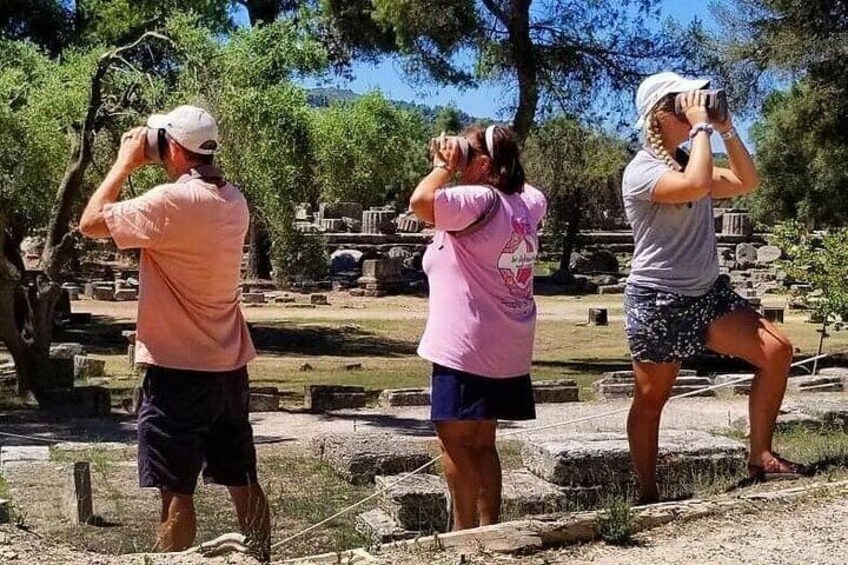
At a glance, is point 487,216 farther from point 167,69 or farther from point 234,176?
point 167,69

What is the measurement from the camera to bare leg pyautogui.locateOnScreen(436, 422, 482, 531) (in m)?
5.15

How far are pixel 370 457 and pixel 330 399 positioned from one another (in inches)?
228

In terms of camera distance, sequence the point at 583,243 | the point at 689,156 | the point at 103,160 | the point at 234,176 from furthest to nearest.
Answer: the point at 583,243 → the point at 103,160 → the point at 234,176 → the point at 689,156

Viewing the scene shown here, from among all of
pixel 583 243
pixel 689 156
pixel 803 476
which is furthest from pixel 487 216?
pixel 583 243

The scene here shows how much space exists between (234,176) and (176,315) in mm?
9195

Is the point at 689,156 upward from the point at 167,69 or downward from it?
downward

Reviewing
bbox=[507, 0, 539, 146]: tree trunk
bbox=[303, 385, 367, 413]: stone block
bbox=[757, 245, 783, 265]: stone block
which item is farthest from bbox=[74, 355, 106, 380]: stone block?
bbox=[757, 245, 783, 265]: stone block

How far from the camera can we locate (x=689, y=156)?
5.47m

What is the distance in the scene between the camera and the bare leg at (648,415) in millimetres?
5598

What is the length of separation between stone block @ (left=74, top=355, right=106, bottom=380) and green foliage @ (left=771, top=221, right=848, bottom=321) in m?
8.68

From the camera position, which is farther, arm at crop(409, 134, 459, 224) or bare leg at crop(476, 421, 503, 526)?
bare leg at crop(476, 421, 503, 526)

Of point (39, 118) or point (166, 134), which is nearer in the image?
point (166, 134)

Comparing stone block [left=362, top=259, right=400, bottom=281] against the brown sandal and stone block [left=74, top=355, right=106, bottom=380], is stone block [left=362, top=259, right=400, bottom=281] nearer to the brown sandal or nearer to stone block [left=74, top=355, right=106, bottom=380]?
stone block [left=74, top=355, right=106, bottom=380]

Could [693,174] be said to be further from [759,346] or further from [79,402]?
[79,402]
